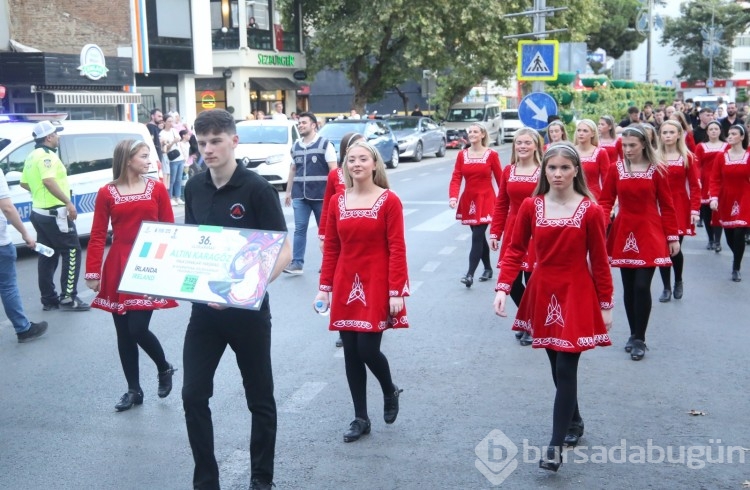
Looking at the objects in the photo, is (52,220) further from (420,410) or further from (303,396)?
(420,410)

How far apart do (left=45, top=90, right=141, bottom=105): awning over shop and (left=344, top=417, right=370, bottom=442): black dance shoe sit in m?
19.9

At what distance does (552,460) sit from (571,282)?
93 cm

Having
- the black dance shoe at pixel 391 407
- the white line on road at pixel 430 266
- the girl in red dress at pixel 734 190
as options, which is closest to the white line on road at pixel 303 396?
the black dance shoe at pixel 391 407

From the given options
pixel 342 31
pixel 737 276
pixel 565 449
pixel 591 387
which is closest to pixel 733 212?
pixel 737 276

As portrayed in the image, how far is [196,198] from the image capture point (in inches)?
180

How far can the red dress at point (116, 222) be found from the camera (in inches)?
246

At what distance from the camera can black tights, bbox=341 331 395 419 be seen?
549 cm

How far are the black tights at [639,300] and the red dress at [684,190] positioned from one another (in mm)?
1895

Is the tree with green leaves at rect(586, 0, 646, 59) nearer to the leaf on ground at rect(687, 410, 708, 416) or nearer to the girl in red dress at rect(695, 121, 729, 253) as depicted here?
the girl in red dress at rect(695, 121, 729, 253)

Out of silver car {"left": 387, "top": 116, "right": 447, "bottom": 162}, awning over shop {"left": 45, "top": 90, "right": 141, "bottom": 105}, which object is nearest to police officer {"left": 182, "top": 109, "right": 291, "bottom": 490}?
awning over shop {"left": 45, "top": 90, "right": 141, "bottom": 105}

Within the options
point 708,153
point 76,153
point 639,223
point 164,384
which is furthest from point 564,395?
point 76,153

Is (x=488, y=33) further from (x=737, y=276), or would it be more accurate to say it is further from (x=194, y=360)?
(x=194, y=360)

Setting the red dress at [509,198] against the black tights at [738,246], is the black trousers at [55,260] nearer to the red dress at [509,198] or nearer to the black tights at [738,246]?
the red dress at [509,198]

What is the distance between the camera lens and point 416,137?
32.0 meters
